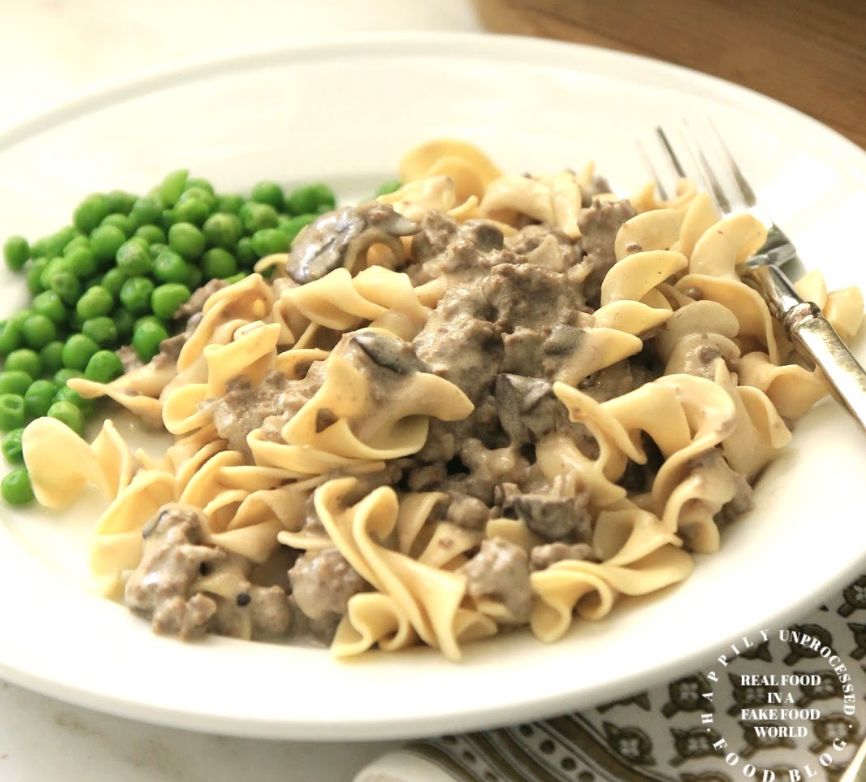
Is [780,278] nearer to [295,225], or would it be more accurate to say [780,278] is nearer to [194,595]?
[295,225]

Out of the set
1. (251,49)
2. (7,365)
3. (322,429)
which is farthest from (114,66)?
(322,429)

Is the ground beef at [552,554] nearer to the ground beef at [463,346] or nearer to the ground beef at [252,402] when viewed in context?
the ground beef at [463,346]

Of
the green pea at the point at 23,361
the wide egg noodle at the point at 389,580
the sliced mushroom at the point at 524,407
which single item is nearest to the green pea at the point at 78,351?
the green pea at the point at 23,361

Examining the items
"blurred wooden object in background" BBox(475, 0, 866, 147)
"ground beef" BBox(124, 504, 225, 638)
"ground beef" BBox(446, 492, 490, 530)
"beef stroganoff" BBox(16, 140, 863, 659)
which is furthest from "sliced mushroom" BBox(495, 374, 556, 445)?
"blurred wooden object in background" BBox(475, 0, 866, 147)

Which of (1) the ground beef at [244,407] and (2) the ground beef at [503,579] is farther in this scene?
(1) the ground beef at [244,407]

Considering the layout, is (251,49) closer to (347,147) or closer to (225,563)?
(347,147)

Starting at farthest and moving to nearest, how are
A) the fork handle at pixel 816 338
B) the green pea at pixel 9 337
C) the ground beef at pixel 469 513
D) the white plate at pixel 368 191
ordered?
the green pea at pixel 9 337
the fork handle at pixel 816 338
the ground beef at pixel 469 513
the white plate at pixel 368 191
